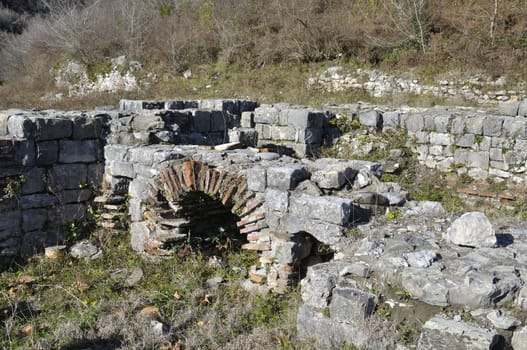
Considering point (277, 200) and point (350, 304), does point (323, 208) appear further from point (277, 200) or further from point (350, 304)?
point (350, 304)

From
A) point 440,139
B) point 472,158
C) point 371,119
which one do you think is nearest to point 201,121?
point 371,119

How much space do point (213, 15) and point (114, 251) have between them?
18366 millimetres

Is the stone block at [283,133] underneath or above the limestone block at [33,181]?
above

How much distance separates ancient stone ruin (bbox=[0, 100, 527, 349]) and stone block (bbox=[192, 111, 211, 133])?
3 centimetres

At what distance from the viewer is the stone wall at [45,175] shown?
6027 millimetres

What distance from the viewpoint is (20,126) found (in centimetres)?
604

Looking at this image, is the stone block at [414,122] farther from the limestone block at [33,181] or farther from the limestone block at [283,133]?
the limestone block at [33,181]

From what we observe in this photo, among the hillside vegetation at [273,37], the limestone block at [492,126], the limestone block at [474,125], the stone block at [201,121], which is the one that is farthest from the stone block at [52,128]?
the hillside vegetation at [273,37]

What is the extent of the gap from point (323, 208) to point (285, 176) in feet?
2.01

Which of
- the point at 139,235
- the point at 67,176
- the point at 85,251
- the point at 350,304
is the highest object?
the point at 67,176

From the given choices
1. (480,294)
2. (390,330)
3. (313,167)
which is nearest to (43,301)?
(313,167)

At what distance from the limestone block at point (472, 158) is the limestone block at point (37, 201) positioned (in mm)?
7678

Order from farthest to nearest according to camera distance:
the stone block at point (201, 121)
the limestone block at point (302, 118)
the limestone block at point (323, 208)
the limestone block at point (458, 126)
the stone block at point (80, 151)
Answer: the limestone block at point (302, 118)
the limestone block at point (458, 126)
the stone block at point (201, 121)
the stone block at point (80, 151)
the limestone block at point (323, 208)

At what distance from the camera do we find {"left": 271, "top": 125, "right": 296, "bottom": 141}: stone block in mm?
9938
